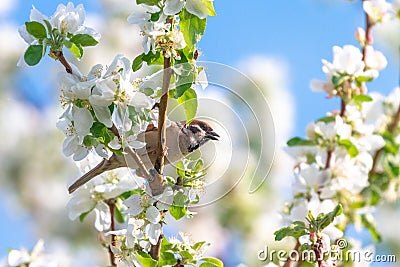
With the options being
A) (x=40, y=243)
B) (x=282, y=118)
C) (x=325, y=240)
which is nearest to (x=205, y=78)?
(x=325, y=240)

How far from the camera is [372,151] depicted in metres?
1.83

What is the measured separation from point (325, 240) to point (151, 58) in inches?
13.8

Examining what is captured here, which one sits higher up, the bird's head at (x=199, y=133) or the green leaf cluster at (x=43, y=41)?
the bird's head at (x=199, y=133)

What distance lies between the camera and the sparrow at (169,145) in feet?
3.39

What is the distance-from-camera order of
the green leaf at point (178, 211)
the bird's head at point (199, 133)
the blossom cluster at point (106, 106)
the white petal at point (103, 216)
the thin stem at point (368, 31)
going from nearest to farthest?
the blossom cluster at point (106, 106) → the green leaf at point (178, 211) → the bird's head at point (199, 133) → the white petal at point (103, 216) → the thin stem at point (368, 31)

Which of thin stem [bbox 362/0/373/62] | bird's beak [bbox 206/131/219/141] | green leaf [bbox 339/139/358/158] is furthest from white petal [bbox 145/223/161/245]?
thin stem [bbox 362/0/373/62]

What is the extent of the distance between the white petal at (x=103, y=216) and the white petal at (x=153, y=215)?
0.24 metres

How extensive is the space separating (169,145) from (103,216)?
0.87 feet

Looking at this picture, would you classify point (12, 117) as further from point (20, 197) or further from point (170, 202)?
point (170, 202)

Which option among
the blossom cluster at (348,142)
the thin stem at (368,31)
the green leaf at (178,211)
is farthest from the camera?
the thin stem at (368,31)

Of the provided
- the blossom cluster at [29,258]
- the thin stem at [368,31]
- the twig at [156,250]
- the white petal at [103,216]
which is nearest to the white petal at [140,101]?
the twig at [156,250]

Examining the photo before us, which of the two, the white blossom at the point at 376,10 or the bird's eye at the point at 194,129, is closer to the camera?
the bird's eye at the point at 194,129

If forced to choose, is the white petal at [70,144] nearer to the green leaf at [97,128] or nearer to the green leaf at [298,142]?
the green leaf at [97,128]

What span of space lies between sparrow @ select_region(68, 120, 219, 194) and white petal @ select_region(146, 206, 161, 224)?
2.4 inches
